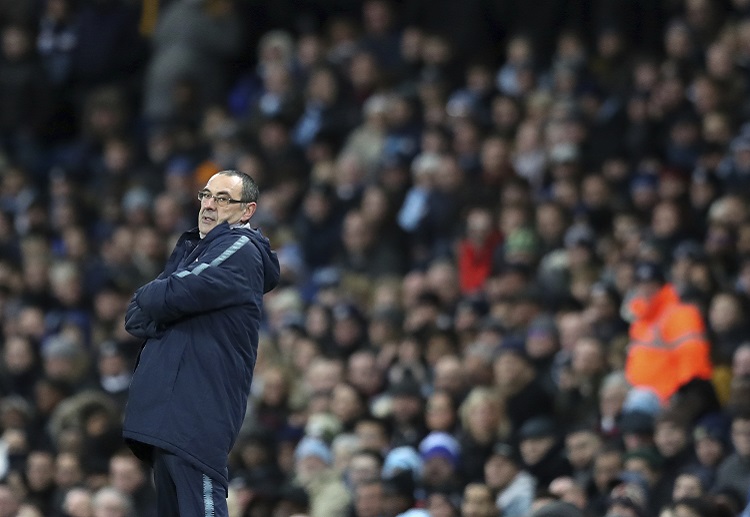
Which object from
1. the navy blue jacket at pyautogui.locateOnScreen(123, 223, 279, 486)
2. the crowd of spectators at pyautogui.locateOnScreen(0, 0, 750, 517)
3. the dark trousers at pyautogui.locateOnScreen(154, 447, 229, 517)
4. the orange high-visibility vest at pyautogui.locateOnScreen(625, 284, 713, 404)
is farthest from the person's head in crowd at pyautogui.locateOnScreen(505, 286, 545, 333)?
the dark trousers at pyautogui.locateOnScreen(154, 447, 229, 517)

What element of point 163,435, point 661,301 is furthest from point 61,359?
point 163,435

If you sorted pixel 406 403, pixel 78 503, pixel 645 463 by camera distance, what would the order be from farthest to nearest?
pixel 406 403
pixel 78 503
pixel 645 463

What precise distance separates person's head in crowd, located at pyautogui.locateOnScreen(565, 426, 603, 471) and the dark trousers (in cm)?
378

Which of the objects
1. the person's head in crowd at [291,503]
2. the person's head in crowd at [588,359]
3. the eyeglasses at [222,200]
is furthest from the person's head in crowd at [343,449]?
the eyeglasses at [222,200]

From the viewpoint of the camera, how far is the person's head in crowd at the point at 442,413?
415 inches

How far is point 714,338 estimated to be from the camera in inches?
419

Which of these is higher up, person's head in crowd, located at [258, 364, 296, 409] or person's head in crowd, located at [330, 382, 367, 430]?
person's head in crowd, located at [258, 364, 296, 409]

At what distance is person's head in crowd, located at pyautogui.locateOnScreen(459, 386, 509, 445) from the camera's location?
1038cm

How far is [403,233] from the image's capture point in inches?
525

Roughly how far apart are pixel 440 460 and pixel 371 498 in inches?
26.0

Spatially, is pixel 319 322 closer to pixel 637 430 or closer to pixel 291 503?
pixel 291 503

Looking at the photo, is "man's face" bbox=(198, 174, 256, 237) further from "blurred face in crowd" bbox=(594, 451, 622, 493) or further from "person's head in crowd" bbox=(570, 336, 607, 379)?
"person's head in crowd" bbox=(570, 336, 607, 379)

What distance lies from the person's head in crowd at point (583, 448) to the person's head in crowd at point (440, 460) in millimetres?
736

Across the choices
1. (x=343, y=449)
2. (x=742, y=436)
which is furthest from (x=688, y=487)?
(x=343, y=449)
